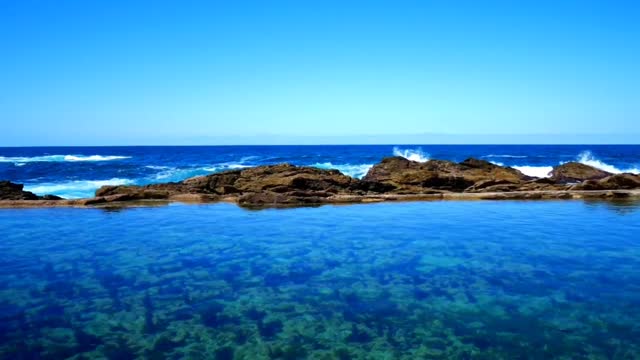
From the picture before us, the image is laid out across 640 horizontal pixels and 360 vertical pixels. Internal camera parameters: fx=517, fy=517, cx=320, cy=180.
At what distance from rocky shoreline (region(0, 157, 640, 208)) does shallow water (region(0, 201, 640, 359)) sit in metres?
4.25

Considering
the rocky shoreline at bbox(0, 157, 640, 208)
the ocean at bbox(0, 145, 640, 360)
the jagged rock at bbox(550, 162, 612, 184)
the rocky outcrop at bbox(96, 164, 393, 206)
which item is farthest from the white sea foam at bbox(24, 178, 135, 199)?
the jagged rock at bbox(550, 162, 612, 184)

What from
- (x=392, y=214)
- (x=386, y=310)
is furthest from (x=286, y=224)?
(x=386, y=310)

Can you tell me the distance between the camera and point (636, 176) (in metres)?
20.9

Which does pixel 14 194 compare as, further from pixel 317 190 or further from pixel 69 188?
pixel 69 188

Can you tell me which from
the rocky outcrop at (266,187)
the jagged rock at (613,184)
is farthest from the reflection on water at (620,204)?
the rocky outcrop at (266,187)

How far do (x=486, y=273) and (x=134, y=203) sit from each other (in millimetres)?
12853

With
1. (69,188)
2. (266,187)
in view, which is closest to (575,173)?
(266,187)

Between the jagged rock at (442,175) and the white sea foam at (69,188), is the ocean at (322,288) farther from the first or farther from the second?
the white sea foam at (69,188)

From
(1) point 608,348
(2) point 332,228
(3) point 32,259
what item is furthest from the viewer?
(2) point 332,228

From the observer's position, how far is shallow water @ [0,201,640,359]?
18.3ft

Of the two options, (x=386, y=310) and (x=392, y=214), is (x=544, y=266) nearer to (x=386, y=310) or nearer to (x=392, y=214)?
(x=386, y=310)

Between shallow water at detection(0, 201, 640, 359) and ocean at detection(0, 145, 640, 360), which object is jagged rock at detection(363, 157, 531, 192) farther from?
shallow water at detection(0, 201, 640, 359)

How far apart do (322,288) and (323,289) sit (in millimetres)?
49

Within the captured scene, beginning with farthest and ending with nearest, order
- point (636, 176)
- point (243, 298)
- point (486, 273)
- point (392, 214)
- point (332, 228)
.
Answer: point (636, 176) < point (392, 214) < point (332, 228) < point (486, 273) < point (243, 298)
